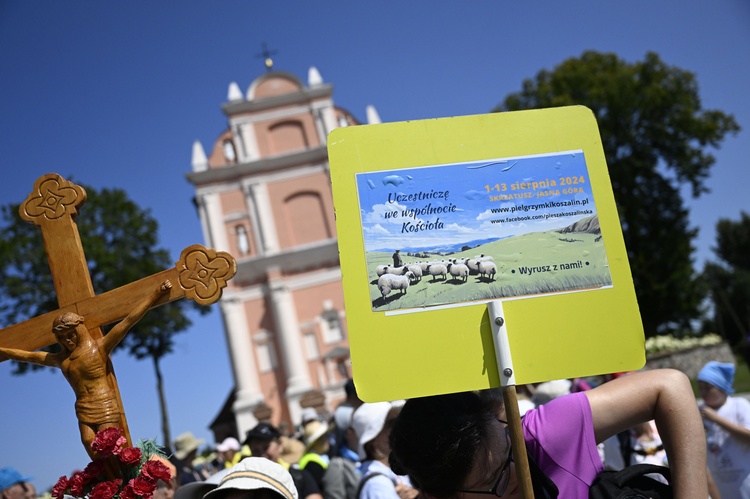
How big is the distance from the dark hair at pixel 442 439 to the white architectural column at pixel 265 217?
34920 millimetres

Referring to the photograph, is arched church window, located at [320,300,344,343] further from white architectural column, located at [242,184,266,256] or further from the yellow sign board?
the yellow sign board

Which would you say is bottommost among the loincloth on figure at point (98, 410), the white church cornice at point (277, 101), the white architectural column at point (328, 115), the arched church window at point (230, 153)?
the loincloth on figure at point (98, 410)

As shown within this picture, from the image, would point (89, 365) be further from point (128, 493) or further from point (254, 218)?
point (254, 218)

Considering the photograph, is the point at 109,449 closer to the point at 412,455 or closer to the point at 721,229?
the point at 412,455

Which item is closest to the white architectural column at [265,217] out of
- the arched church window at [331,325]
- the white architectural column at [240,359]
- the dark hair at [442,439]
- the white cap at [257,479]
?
the white architectural column at [240,359]

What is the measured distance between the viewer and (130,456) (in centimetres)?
238

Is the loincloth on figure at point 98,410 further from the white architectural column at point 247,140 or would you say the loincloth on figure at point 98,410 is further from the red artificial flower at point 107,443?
the white architectural column at point 247,140

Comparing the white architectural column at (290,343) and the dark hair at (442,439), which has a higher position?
the dark hair at (442,439)

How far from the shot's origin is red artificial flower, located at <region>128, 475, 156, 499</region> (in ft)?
7.56

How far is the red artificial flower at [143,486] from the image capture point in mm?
2305

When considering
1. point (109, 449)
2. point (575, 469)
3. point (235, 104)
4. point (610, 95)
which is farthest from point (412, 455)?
point (235, 104)

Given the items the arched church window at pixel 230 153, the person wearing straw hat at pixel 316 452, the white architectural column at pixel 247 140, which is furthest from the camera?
the arched church window at pixel 230 153

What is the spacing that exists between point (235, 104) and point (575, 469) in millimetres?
38018

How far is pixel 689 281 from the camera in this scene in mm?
33031
